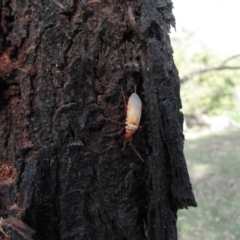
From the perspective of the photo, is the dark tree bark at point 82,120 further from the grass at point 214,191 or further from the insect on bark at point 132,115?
the grass at point 214,191

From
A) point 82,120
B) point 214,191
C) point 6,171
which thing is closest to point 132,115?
point 82,120

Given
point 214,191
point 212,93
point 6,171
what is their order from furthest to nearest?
point 212,93
point 214,191
point 6,171

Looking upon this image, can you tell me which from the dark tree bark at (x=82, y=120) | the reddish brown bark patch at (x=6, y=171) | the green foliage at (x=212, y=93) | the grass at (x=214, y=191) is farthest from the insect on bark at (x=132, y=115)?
the green foliage at (x=212, y=93)

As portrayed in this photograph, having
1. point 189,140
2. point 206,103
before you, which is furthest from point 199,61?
point 206,103

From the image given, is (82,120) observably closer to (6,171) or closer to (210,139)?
(6,171)

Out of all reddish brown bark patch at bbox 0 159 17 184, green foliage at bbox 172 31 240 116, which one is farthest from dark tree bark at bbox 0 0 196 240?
green foliage at bbox 172 31 240 116

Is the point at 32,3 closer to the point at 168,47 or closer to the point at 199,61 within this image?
the point at 168,47

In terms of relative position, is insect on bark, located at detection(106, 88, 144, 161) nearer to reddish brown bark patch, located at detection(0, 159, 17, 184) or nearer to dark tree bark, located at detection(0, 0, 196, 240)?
dark tree bark, located at detection(0, 0, 196, 240)
